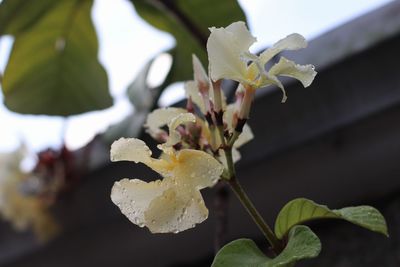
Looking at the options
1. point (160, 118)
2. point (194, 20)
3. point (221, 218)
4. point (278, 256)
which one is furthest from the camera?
point (194, 20)

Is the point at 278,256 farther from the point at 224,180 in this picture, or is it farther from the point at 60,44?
the point at 60,44

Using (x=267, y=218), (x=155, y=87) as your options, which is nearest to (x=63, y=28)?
(x=155, y=87)

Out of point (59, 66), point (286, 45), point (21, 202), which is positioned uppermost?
point (286, 45)

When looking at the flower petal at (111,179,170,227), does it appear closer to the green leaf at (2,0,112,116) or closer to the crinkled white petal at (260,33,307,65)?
the crinkled white petal at (260,33,307,65)

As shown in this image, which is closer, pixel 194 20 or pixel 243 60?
pixel 243 60

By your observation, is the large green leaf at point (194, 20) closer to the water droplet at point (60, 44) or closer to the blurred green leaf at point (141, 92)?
the blurred green leaf at point (141, 92)

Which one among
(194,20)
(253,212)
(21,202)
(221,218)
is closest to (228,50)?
(253,212)
